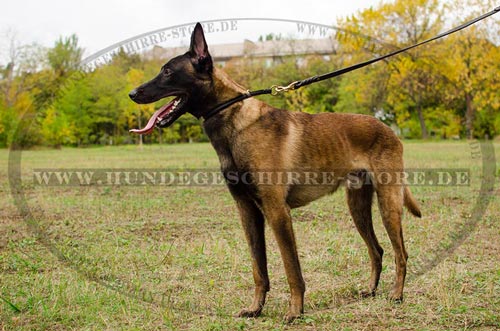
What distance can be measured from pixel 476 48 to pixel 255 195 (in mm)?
31773

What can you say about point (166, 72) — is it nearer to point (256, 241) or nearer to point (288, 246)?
point (256, 241)

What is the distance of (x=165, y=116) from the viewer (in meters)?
4.28

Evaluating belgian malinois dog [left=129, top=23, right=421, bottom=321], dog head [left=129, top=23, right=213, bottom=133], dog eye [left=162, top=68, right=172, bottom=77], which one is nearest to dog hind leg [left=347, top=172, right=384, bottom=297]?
belgian malinois dog [left=129, top=23, right=421, bottom=321]

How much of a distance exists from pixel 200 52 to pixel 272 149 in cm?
101

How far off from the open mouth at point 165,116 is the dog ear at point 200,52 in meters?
0.34

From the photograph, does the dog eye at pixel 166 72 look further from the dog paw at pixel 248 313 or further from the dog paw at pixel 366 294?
the dog paw at pixel 366 294

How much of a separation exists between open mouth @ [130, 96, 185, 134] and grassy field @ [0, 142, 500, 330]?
1586 millimetres

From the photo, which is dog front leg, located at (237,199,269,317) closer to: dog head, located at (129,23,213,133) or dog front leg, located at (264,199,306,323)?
dog front leg, located at (264,199,306,323)

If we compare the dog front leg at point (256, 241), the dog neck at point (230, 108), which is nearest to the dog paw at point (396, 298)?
the dog front leg at point (256, 241)

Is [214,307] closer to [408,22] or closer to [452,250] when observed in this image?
[452,250]

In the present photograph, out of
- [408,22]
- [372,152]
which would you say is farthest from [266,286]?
[408,22]

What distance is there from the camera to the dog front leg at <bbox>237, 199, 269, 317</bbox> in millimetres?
4547

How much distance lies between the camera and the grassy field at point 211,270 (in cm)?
427

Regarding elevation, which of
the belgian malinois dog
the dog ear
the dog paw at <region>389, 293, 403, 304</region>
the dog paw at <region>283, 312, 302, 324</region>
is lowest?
the dog paw at <region>389, 293, 403, 304</region>
